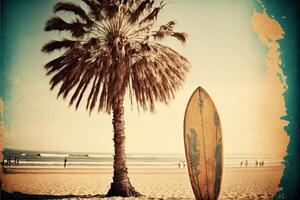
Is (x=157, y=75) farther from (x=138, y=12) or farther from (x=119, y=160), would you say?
(x=119, y=160)

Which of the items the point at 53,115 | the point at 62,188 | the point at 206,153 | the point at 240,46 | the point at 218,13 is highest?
the point at 218,13

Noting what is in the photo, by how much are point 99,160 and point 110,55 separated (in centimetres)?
149

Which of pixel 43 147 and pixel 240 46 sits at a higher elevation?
pixel 240 46

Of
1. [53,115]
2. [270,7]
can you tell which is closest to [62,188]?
[53,115]

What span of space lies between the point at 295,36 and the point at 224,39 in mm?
1074

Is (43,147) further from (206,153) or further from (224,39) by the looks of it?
(224,39)

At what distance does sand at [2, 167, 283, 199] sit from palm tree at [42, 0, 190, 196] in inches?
9.0

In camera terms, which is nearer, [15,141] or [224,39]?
[15,141]

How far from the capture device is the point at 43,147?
5.12m

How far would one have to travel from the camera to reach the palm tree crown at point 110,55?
504cm

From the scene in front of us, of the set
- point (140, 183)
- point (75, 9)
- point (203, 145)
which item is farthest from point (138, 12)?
point (140, 183)

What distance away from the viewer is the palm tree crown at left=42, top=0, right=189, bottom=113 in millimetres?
5043

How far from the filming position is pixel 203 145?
500 cm

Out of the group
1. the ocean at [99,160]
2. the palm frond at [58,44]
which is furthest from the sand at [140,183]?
the palm frond at [58,44]
